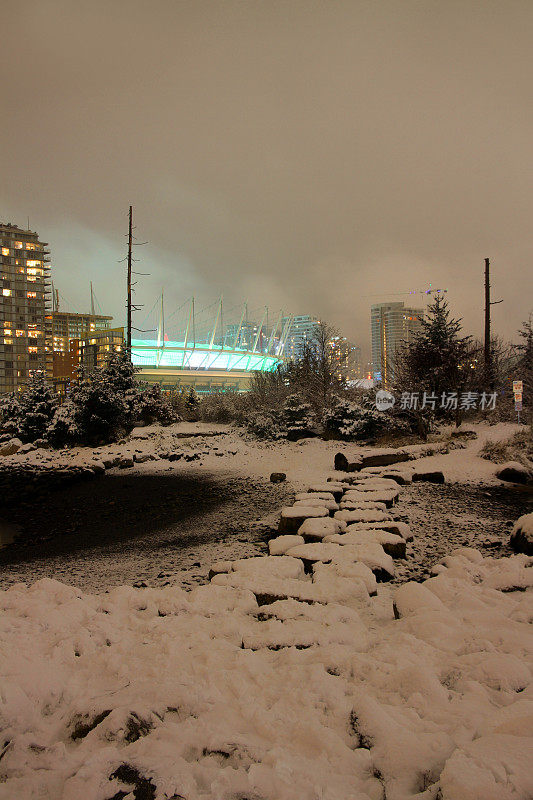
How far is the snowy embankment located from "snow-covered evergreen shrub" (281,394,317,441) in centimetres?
1192

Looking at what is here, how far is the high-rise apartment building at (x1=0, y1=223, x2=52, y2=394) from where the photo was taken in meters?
77.4

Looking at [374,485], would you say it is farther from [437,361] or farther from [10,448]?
[10,448]

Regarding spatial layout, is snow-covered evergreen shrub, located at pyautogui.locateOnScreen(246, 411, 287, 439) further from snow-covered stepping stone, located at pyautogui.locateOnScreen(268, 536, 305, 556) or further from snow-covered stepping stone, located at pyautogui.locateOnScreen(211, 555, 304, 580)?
snow-covered stepping stone, located at pyautogui.locateOnScreen(211, 555, 304, 580)

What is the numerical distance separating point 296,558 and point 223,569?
68 centimetres

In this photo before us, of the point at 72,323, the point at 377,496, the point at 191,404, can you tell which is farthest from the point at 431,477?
the point at 72,323

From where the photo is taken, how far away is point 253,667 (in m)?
2.18

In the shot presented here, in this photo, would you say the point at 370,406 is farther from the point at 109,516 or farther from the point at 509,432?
the point at 109,516

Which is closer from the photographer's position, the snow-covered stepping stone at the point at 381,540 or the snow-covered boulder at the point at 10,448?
the snow-covered stepping stone at the point at 381,540

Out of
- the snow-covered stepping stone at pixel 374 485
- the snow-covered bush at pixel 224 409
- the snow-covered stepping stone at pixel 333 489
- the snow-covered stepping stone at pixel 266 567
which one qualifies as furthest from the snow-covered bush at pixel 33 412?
the snow-covered stepping stone at pixel 266 567

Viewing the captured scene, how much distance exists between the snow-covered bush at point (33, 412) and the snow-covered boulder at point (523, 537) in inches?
692

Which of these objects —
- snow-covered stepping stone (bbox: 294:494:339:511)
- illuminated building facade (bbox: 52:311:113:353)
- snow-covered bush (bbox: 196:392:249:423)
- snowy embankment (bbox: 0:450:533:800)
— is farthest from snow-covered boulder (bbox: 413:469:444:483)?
illuminated building facade (bbox: 52:311:113:353)

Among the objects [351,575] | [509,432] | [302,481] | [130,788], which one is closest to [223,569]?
[351,575]

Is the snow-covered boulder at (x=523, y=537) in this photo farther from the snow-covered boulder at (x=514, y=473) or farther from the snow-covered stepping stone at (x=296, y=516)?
the snow-covered boulder at (x=514, y=473)

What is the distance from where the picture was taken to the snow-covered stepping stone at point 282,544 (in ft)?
13.6
